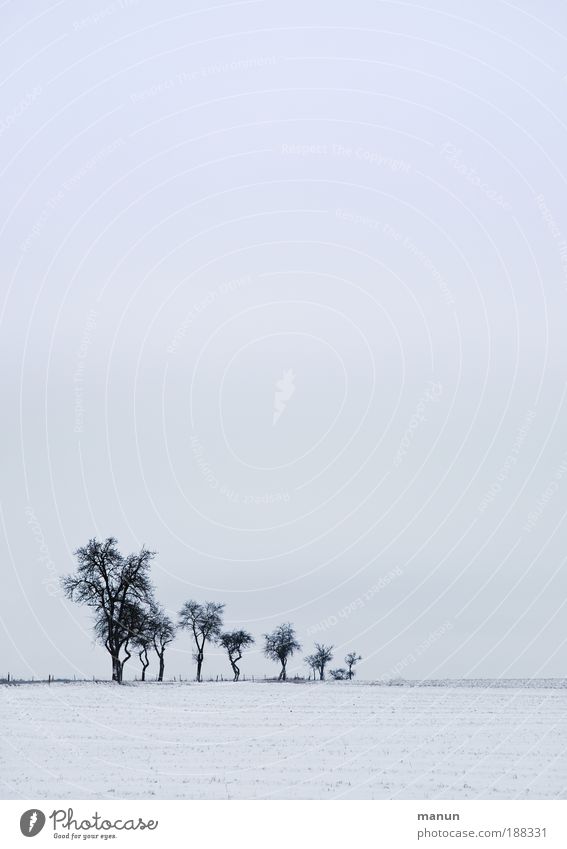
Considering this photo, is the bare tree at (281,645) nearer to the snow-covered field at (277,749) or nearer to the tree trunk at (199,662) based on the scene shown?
the tree trunk at (199,662)

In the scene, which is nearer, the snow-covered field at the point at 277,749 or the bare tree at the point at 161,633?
the snow-covered field at the point at 277,749

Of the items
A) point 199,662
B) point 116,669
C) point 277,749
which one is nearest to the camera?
point 277,749

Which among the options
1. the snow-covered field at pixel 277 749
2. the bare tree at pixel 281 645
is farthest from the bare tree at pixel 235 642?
the snow-covered field at pixel 277 749

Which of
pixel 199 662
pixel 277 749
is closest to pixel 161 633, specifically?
pixel 199 662

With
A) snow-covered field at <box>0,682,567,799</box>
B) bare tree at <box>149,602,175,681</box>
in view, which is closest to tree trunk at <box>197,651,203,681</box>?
bare tree at <box>149,602,175,681</box>

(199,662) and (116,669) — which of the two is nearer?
(116,669)

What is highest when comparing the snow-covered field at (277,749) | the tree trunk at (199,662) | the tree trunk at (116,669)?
the tree trunk at (199,662)

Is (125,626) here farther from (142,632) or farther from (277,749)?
(277,749)

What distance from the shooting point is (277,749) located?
3534 centimetres

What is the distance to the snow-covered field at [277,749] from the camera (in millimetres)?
29000

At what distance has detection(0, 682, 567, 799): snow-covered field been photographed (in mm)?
29000

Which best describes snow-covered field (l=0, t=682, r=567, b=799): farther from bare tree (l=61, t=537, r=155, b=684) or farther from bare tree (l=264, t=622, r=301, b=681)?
bare tree (l=264, t=622, r=301, b=681)
